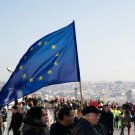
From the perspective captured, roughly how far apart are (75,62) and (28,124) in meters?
6.02

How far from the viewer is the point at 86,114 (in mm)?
6887

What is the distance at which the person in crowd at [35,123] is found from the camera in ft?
19.6

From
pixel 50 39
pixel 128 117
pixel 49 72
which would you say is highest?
pixel 50 39

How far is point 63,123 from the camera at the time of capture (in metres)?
7.55

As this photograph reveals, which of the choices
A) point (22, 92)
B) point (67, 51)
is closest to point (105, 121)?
point (67, 51)

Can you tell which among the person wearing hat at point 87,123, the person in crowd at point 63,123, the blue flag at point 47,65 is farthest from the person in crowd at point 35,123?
the blue flag at point 47,65

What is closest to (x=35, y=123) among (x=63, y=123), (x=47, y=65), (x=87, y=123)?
(x=87, y=123)

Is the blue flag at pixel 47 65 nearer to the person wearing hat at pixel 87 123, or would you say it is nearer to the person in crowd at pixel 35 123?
the person wearing hat at pixel 87 123

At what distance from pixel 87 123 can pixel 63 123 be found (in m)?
0.91

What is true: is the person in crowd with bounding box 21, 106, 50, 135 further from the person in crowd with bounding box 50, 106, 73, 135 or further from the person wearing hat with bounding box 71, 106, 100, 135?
the person in crowd with bounding box 50, 106, 73, 135

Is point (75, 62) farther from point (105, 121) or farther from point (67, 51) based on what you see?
point (105, 121)

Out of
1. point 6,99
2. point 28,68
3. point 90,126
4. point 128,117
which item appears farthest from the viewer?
point 128,117

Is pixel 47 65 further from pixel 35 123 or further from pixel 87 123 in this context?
pixel 35 123

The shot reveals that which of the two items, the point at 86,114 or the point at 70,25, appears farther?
the point at 70,25
